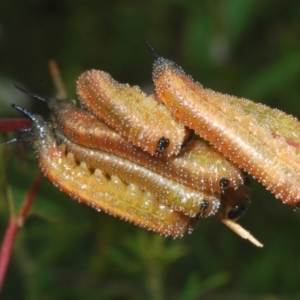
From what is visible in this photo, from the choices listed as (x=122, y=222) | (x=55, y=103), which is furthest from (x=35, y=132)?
(x=122, y=222)

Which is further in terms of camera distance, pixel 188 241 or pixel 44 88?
pixel 44 88

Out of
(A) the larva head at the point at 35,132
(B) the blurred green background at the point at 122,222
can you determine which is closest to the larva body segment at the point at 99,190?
(A) the larva head at the point at 35,132

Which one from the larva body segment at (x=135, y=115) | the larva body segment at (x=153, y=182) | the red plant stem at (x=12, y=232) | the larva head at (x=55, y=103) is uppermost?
the larva body segment at (x=135, y=115)

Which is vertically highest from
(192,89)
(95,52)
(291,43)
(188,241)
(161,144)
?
(291,43)

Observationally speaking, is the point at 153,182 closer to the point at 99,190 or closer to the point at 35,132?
the point at 99,190

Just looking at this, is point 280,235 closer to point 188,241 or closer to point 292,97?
point 188,241

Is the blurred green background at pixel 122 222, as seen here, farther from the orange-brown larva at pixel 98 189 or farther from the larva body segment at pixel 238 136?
the larva body segment at pixel 238 136

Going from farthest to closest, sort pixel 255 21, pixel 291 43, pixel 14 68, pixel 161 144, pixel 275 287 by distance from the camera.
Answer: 1. pixel 14 68
2. pixel 255 21
3. pixel 291 43
4. pixel 275 287
5. pixel 161 144

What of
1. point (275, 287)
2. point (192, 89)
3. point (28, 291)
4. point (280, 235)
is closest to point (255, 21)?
point (280, 235)
